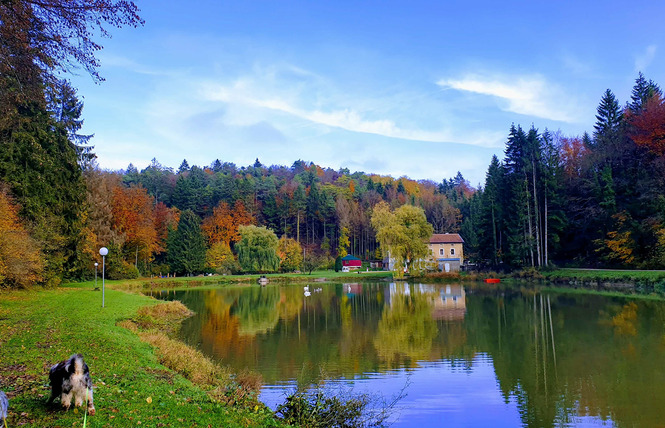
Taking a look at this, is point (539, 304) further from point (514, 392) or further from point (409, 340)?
point (514, 392)

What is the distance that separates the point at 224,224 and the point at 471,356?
→ 206 feet

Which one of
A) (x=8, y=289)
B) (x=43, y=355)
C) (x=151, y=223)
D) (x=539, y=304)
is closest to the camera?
(x=43, y=355)

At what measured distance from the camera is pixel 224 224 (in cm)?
7312

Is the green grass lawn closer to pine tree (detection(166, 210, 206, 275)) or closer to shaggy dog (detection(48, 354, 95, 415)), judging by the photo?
shaggy dog (detection(48, 354, 95, 415))

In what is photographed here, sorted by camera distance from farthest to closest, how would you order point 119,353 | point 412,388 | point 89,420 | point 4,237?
point 4,237, point 412,388, point 119,353, point 89,420

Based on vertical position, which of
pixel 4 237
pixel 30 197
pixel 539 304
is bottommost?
pixel 539 304

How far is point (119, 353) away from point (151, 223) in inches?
1882

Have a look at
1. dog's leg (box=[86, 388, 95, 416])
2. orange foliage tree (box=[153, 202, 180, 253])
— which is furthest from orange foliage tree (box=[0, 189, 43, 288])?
orange foliage tree (box=[153, 202, 180, 253])

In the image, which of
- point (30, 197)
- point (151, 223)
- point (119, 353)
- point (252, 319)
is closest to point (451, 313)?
point (252, 319)

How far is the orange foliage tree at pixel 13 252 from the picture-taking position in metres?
19.5

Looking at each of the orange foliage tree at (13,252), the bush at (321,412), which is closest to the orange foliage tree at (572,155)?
the bush at (321,412)

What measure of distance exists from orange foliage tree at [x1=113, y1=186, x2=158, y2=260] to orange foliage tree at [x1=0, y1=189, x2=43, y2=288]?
24903mm

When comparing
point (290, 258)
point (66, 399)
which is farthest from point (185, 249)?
point (66, 399)

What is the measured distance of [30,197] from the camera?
26.4 meters
